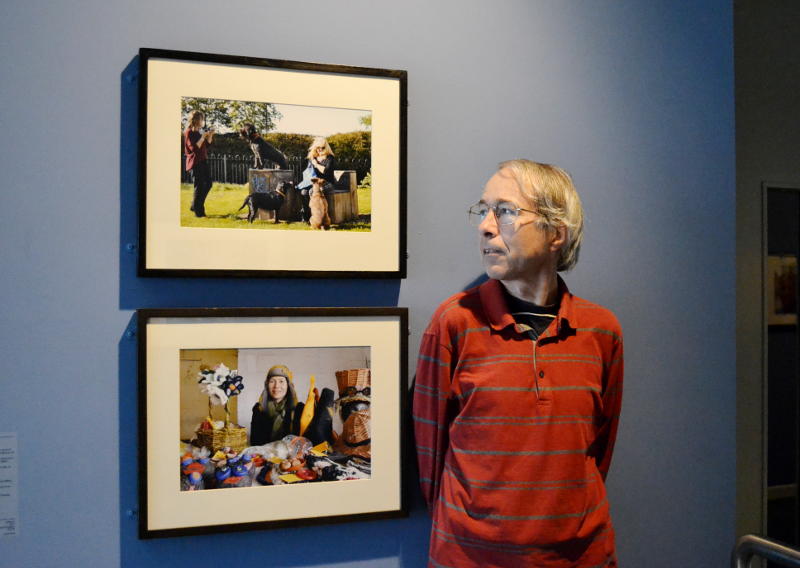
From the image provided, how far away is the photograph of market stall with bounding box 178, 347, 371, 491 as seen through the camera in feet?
3.98

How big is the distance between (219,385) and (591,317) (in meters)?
0.78

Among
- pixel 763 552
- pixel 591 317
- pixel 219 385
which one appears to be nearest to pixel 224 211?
pixel 219 385

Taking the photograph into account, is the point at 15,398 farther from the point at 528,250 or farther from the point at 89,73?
the point at 528,250

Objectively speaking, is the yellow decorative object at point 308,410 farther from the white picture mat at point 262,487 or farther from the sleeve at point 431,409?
the sleeve at point 431,409

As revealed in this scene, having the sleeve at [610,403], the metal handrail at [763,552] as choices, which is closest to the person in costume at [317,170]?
the sleeve at [610,403]

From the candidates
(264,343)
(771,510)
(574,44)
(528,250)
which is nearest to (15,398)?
(264,343)

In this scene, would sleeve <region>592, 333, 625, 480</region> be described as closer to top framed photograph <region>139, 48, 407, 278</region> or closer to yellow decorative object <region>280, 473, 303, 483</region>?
top framed photograph <region>139, 48, 407, 278</region>

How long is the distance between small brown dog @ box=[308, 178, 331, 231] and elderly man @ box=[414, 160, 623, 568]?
1.01ft

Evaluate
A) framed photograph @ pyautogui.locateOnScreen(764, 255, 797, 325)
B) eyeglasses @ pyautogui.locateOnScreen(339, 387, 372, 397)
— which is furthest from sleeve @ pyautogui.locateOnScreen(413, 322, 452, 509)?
framed photograph @ pyautogui.locateOnScreen(764, 255, 797, 325)

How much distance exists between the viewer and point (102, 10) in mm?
1205

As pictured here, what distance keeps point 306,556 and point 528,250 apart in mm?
789

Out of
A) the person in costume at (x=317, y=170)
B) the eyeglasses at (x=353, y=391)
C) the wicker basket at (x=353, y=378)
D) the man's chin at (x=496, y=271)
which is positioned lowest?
the eyeglasses at (x=353, y=391)

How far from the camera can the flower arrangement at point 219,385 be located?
47.9 inches

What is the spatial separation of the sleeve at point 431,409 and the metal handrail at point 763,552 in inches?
22.3
